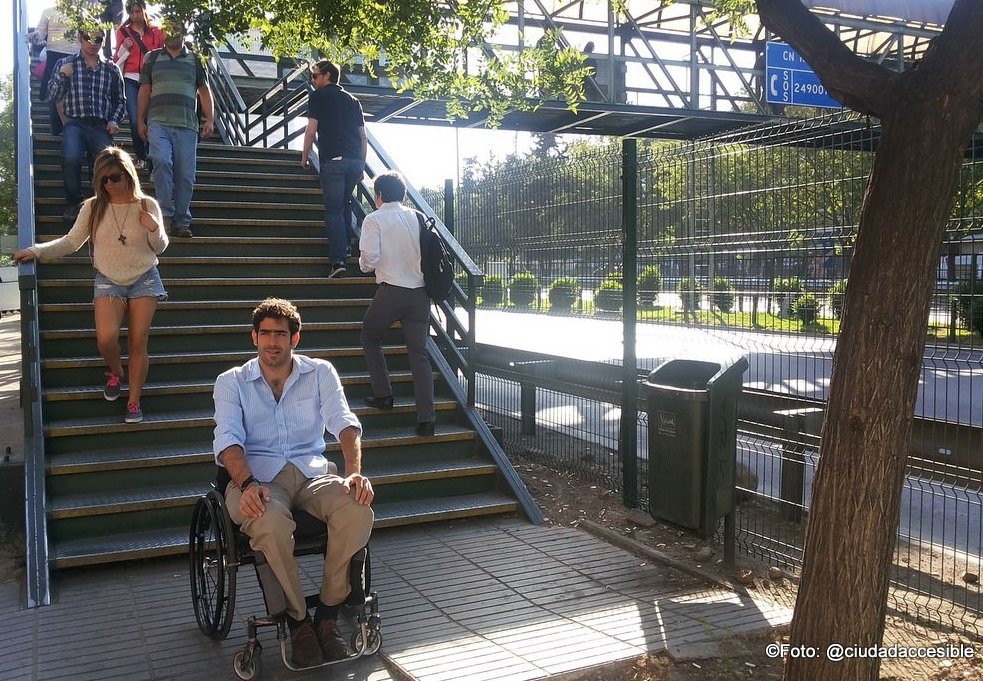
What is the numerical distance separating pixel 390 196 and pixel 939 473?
14.0ft

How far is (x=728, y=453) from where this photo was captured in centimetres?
557

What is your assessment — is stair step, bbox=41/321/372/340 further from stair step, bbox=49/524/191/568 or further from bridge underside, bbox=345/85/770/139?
bridge underside, bbox=345/85/770/139

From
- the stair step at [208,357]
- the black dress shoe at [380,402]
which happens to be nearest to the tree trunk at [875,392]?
the black dress shoe at [380,402]

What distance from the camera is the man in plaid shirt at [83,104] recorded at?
901cm

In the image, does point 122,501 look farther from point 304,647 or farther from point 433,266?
point 433,266

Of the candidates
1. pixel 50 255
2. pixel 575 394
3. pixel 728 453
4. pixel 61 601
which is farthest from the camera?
pixel 575 394

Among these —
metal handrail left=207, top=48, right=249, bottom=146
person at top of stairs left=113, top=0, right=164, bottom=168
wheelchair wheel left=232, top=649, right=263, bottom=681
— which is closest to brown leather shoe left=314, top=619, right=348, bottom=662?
wheelchair wheel left=232, top=649, right=263, bottom=681

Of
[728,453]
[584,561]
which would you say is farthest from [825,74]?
[584,561]

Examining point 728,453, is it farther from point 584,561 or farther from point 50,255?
point 50,255

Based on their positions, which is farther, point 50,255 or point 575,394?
point 575,394

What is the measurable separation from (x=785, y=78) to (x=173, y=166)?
11.1 m

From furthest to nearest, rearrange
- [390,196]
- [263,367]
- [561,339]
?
[561,339] → [390,196] → [263,367]

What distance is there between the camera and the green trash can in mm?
5566

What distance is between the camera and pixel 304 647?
4164 mm
